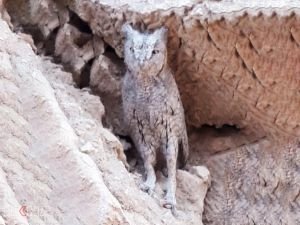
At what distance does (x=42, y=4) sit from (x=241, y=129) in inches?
17.3

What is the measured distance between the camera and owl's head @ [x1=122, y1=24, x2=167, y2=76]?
1.66 metres

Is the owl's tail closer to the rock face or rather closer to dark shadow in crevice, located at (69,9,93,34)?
the rock face

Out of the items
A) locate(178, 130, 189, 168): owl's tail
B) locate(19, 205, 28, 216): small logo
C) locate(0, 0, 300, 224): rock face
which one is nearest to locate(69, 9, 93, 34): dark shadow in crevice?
locate(0, 0, 300, 224): rock face

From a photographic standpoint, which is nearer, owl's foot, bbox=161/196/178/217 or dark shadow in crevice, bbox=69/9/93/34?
owl's foot, bbox=161/196/178/217

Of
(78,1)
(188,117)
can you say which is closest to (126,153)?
(188,117)

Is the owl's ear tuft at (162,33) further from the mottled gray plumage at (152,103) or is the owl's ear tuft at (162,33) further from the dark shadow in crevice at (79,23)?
the dark shadow in crevice at (79,23)

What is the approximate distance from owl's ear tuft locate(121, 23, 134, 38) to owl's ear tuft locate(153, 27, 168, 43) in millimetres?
43

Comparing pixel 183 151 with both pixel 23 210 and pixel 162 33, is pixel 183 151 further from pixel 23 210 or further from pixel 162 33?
pixel 23 210

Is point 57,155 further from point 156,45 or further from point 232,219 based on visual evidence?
point 232,219

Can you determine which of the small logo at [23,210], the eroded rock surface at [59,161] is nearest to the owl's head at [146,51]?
the eroded rock surface at [59,161]

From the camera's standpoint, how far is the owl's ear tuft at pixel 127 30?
1.69 meters

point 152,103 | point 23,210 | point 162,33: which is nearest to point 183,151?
point 152,103

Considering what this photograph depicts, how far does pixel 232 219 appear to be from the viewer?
1764mm

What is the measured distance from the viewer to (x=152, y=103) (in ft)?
5.55
